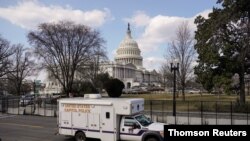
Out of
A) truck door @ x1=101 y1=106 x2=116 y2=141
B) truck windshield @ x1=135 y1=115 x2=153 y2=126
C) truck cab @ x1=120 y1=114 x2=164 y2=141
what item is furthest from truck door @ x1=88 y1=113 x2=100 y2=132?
truck windshield @ x1=135 y1=115 x2=153 y2=126

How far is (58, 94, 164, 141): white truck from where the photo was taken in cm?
2028

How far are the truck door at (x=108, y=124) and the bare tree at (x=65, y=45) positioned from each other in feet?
137

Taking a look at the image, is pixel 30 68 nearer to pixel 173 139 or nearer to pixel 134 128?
pixel 134 128

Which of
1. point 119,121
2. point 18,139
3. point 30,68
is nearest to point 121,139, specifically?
point 119,121

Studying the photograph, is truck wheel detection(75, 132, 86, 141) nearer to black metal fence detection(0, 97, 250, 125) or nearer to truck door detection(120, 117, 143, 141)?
truck door detection(120, 117, 143, 141)

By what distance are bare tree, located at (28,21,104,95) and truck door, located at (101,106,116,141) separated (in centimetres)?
4176

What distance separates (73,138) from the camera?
24.3 metres

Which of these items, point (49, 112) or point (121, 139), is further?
point (49, 112)

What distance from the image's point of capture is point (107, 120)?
69.4 ft

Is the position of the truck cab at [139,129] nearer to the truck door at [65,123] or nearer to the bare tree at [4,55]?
the truck door at [65,123]

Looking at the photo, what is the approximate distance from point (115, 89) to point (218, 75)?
45.1ft

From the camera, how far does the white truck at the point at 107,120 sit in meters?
20.3

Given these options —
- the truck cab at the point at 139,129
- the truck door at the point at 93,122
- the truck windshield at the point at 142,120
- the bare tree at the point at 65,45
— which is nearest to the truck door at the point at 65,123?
the truck door at the point at 93,122

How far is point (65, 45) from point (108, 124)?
44589 mm
